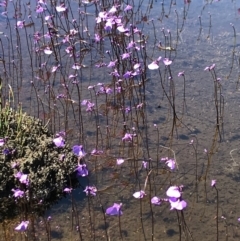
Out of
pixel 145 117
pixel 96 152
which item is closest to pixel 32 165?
pixel 96 152

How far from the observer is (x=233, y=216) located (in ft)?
12.3

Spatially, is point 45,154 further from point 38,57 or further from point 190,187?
point 38,57

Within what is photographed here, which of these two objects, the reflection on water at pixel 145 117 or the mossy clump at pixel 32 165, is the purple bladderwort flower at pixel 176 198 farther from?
the mossy clump at pixel 32 165

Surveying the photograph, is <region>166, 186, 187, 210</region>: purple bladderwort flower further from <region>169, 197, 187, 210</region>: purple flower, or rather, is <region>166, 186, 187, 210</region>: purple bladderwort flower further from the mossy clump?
the mossy clump

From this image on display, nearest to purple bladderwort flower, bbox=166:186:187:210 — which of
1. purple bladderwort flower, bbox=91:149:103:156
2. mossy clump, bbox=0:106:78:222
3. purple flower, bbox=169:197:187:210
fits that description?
purple flower, bbox=169:197:187:210

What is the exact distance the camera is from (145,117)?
16.8 ft

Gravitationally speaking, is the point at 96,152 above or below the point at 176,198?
below

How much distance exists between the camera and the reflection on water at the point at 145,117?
12.1 ft

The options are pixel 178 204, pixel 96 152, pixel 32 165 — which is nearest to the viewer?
pixel 178 204

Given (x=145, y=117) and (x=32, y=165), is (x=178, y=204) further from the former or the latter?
(x=145, y=117)

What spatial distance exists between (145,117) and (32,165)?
1.44 meters

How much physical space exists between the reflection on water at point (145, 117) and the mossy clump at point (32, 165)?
4.6 inches

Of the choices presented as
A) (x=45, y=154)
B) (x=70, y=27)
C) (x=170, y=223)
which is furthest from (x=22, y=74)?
(x=170, y=223)

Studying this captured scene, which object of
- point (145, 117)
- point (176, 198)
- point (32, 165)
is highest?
point (176, 198)
